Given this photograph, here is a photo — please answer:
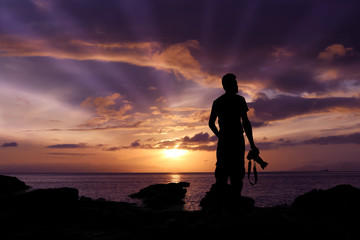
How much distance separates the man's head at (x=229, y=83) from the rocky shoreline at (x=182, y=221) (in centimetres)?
296

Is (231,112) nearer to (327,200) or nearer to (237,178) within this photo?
(237,178)

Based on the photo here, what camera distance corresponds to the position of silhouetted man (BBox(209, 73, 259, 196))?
6.86 metres

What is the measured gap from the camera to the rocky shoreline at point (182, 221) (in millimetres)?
5695

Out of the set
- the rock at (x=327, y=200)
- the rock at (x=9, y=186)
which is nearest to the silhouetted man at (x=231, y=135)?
the rock at (x=327, y=200)

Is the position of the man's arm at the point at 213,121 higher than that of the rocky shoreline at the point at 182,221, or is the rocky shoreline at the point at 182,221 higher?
the man's arm at the point at 213,121

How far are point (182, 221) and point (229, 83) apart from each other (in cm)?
418

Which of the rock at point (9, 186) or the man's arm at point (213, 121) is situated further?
the rock at point (9, 186)

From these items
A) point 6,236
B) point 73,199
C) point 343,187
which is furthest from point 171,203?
point 6,236

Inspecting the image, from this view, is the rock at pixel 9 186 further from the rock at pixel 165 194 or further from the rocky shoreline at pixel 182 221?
the rocky shoreline at pixel 182 221

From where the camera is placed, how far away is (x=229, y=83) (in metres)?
7.09

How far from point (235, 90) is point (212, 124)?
44.4 inches

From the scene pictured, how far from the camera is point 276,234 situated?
5594 mm

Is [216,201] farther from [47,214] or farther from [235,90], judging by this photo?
[47,214]

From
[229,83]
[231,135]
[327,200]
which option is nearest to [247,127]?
[231,135]
